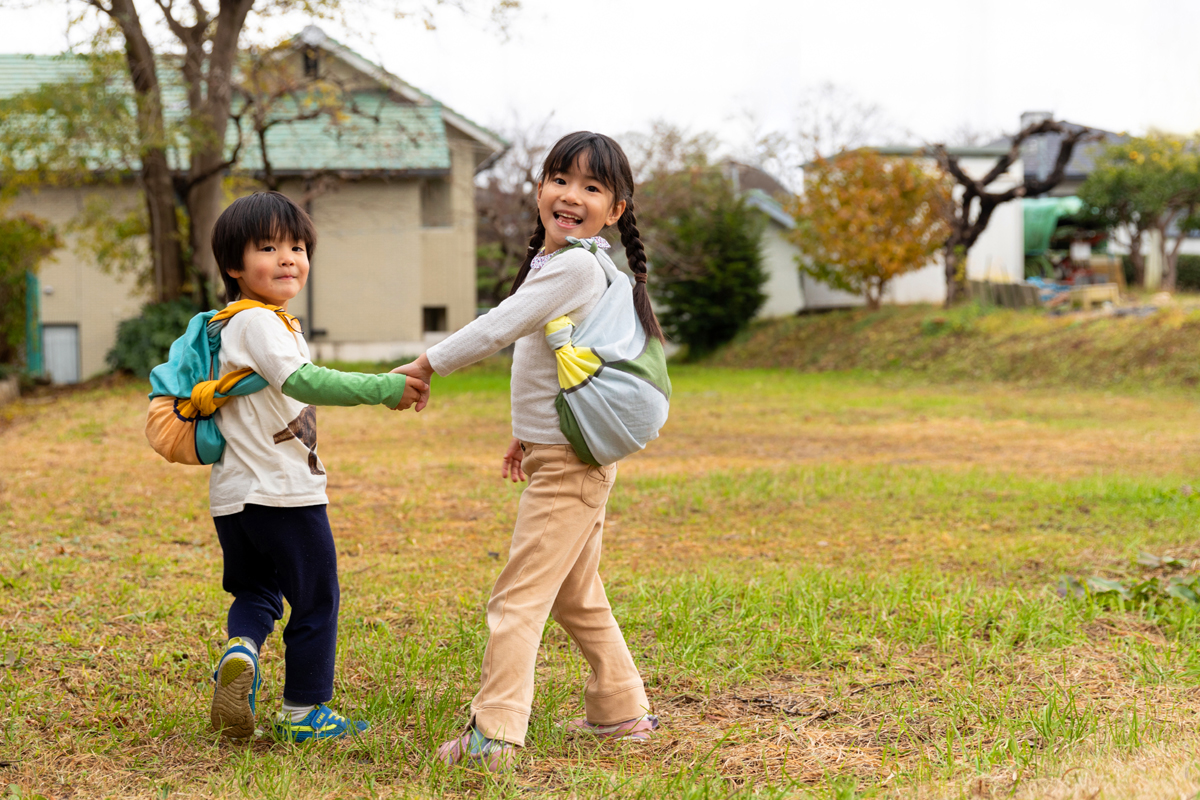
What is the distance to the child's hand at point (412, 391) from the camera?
2512 millimetres

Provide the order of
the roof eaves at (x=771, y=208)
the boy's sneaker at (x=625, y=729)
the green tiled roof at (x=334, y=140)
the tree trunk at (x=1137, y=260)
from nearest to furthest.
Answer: the boy's sneaker at (x=625, y=729)
the green tiled roof at (x=334, y=140)
the tree trunk at (x=1137, y=260)
the roof eaves at (x=771, y=208)

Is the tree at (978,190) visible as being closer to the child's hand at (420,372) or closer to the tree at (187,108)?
the tree at (187,108)

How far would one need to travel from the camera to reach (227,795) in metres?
2.29

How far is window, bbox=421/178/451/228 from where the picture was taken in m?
23.1

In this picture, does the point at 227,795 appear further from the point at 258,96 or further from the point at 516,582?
the point at 258,96

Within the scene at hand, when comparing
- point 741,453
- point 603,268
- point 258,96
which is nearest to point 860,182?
point 258,96

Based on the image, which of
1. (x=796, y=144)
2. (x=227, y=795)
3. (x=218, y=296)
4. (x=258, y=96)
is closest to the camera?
(x=227, y=795)

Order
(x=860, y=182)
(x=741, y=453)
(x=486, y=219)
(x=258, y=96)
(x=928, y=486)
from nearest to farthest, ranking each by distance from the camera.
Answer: (x=928, y=486) → (x=741, y=453) → (x=258, y=96) → (x=860, y=182) → (x=486, y=219)

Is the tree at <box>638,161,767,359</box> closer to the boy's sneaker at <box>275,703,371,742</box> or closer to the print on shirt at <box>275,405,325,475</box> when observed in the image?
the print on shirt at <box>275,405,325,475</box>

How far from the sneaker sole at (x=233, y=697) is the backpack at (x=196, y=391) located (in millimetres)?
518

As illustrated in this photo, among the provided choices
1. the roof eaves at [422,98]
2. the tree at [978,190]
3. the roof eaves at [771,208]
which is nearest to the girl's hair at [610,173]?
the roof eaves at [422,98]

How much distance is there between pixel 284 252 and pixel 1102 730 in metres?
2.37

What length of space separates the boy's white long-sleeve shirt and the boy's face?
45 centimetres

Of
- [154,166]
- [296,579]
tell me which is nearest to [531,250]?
[296,579]
